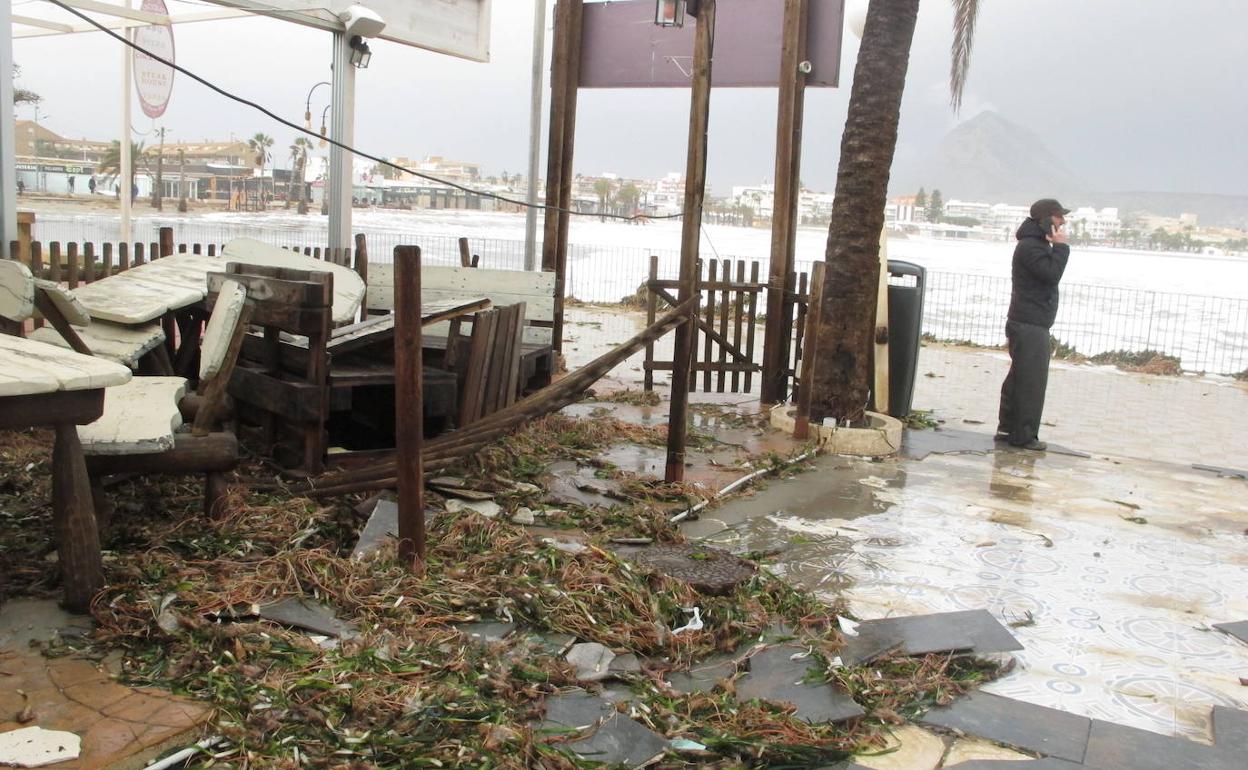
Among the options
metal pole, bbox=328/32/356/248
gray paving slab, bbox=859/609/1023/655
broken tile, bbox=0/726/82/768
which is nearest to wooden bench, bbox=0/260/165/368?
broken tile, bbox=0/726/82/768

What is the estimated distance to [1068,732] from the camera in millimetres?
3463

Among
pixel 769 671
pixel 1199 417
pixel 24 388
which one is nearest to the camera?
pixel 24 388

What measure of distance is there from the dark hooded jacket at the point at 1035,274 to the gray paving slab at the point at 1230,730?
4921mm

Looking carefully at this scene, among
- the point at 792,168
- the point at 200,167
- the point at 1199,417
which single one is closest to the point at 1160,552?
the point at 792,168

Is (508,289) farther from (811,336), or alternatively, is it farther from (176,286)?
(176,286)

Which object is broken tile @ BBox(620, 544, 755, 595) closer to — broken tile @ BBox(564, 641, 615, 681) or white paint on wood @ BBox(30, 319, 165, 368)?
broken tile @ BBox(564, 641, 615, 681)

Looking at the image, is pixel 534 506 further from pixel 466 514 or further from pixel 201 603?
pixel 201 603

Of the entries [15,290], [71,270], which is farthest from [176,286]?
[71,270]

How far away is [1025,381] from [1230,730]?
5.17 metres

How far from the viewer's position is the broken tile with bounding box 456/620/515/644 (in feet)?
12.5

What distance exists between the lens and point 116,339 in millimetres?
6223

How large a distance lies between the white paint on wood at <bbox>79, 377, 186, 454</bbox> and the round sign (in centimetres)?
894

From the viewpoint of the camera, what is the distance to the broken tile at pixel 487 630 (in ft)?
12.5

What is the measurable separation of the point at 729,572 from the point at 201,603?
2.18 metres
